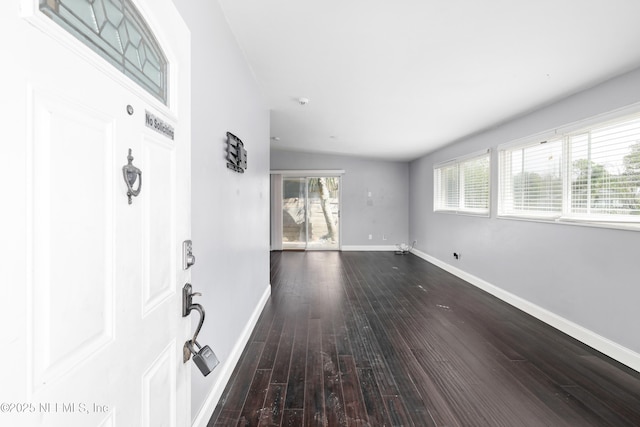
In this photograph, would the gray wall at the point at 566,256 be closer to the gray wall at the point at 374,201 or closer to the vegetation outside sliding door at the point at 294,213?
the gray wall at the point at 374,201

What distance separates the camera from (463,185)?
15.6 ft

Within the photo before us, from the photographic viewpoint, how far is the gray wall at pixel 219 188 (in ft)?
4.81

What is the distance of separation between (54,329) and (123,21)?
737 mm

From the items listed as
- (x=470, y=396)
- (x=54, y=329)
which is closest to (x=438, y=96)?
(x=470, y=396)

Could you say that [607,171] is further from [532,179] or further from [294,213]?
[294,213]

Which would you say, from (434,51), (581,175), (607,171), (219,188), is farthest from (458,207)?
(219,188)

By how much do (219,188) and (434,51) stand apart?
72.3 inches

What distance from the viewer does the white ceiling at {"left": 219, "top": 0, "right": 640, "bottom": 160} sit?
1.69 m

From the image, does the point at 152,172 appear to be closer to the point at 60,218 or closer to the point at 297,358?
the point at 60,218

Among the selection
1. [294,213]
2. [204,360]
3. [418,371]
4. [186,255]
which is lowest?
[418,371]

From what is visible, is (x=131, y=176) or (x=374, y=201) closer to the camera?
(x=131, y=176)

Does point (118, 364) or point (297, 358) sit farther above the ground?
point (118, 364)

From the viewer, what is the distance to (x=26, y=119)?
432 mm

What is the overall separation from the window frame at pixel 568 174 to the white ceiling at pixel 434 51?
0.32 meters
